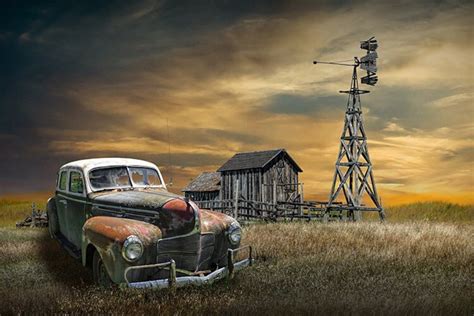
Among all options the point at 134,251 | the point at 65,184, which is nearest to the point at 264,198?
the point at 65,184

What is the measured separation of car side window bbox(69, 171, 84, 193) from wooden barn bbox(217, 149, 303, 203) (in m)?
21.8

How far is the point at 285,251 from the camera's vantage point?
12.7 m

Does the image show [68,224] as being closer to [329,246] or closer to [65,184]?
[65,184]

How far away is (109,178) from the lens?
33.8 ft

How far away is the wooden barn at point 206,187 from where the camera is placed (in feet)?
121

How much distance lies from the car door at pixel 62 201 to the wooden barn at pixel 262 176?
20864 millimetres

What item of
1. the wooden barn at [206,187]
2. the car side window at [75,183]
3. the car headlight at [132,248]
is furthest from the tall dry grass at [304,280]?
the wooden barn at [206,187]

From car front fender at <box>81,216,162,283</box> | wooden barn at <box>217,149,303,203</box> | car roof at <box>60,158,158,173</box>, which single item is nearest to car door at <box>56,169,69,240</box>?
car roof at <box>60,158,158,173</box>

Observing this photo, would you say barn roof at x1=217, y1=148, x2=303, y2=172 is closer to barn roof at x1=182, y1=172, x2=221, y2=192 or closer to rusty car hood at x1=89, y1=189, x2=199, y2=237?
barn roof at x1=182, y1=172, x2=221, y2=192

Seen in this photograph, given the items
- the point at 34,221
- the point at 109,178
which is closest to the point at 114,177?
the point at 109,178

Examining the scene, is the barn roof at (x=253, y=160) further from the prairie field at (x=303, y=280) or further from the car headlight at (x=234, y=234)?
the car headlight at (x=234, y=234)

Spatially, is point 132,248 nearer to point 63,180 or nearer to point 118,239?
point 118,239

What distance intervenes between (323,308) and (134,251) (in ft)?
9.55

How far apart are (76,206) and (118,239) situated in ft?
10.7
